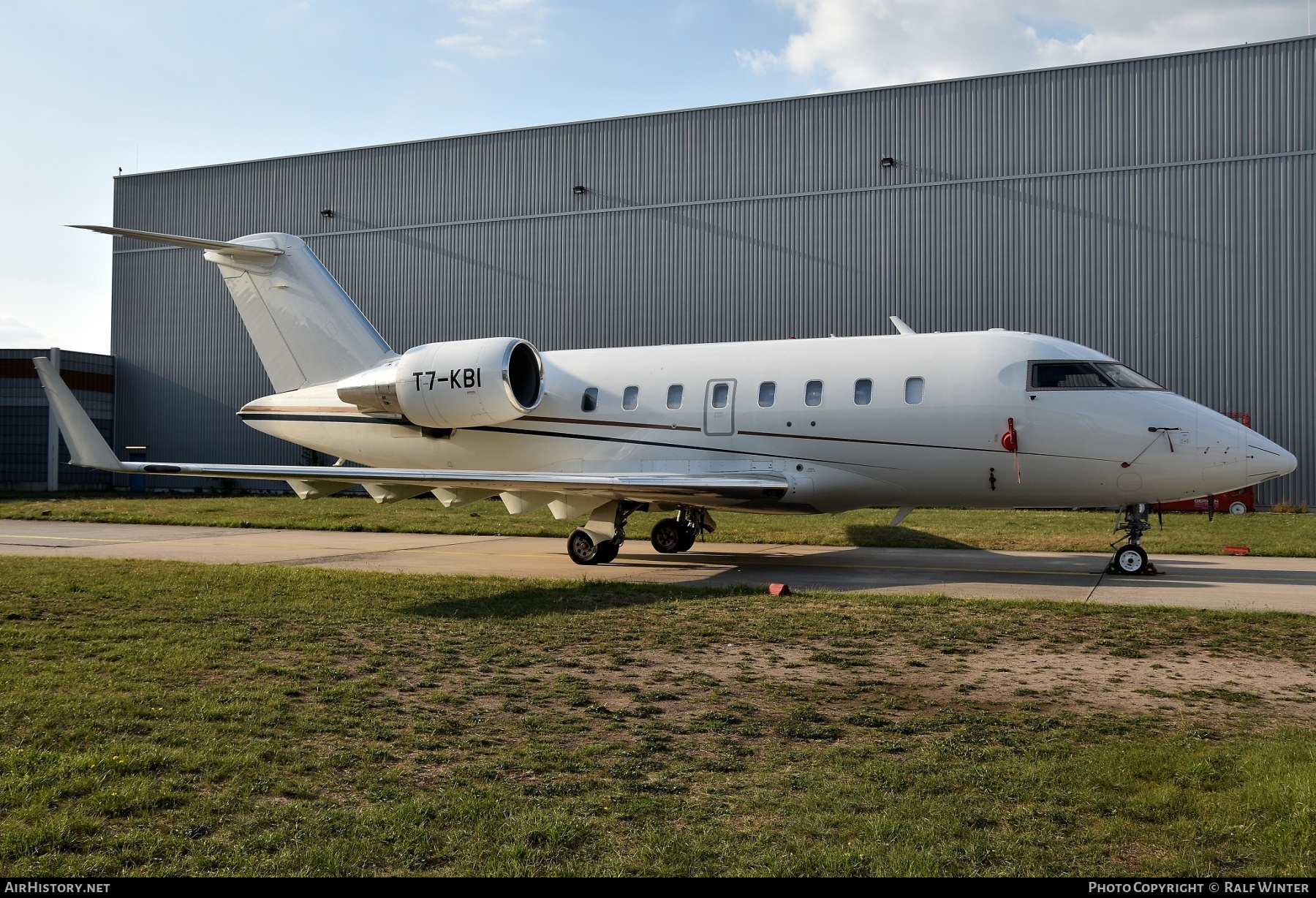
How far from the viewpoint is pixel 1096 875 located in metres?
3.75

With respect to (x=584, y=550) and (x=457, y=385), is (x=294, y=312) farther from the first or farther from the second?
(x=584, y=550)

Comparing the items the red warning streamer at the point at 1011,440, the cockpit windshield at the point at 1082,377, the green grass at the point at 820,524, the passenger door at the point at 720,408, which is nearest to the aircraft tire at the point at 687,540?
the passenger door at the point at 720,408

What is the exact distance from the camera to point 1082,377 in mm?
13531

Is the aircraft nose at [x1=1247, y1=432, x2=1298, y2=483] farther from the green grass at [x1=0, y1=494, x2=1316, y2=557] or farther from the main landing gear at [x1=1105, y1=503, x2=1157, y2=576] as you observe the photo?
the green grass at [x1=0, y1=494, x2=1316, y2=557]

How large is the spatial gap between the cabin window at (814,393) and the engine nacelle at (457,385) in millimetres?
4720

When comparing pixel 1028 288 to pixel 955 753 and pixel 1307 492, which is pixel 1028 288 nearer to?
pixel 1307 492

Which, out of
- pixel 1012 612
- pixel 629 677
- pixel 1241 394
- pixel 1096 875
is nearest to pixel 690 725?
pixel 629 677

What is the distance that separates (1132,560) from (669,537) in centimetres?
763

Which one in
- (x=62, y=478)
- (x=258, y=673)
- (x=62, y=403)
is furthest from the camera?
(x=62, y=478)

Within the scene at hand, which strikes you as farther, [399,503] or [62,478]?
[62,478]

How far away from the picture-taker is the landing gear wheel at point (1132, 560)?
13922 mm

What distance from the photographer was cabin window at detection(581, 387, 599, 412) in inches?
649

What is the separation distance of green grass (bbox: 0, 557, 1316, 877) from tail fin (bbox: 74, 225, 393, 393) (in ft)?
29.0

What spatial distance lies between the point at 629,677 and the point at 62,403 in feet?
30.3
